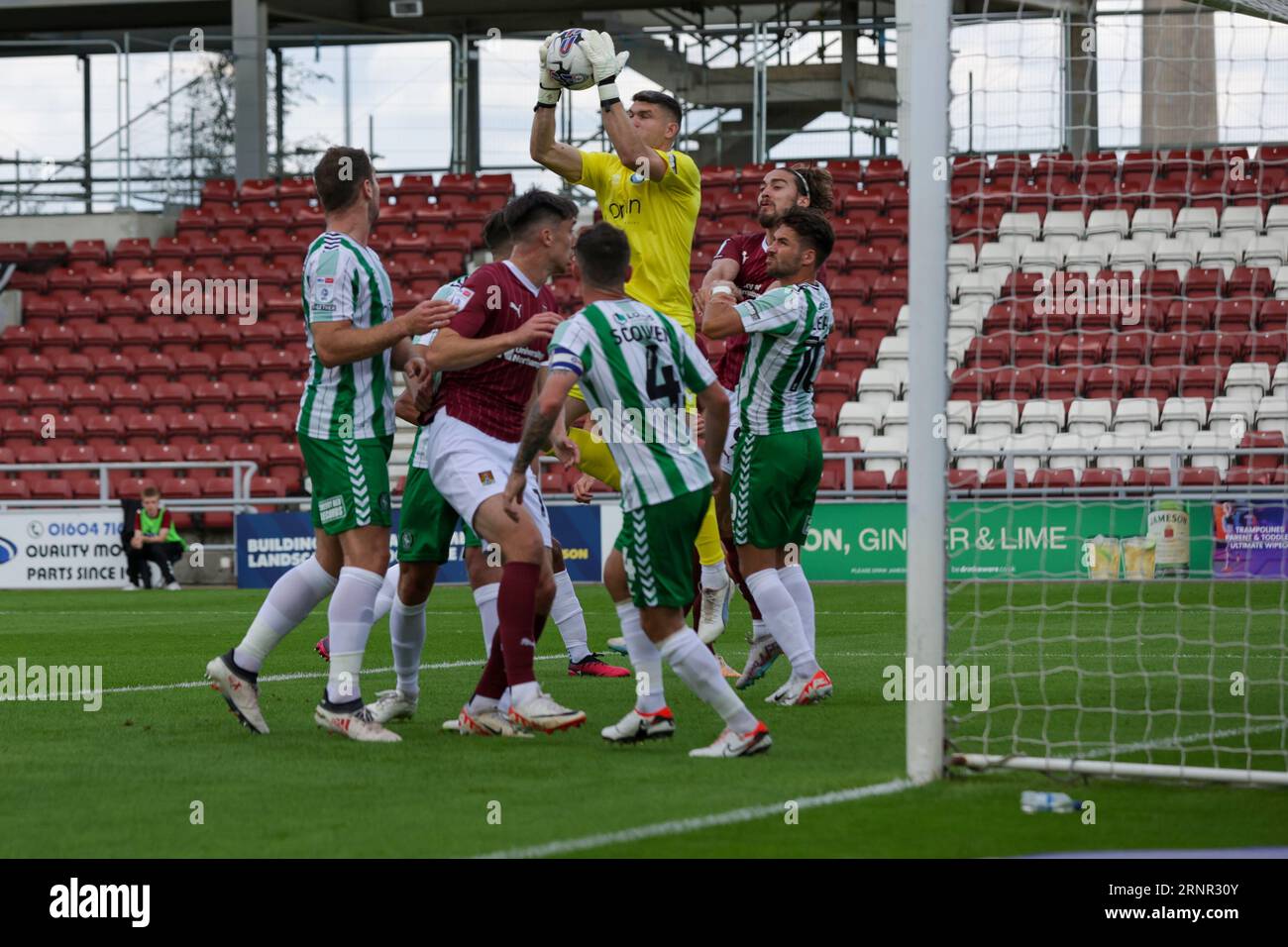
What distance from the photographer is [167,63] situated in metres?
26.3

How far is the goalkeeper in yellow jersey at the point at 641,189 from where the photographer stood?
295 inches

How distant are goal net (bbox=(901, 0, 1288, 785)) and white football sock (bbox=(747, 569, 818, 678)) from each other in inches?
27.7

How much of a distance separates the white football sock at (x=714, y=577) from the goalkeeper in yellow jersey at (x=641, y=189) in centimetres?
101

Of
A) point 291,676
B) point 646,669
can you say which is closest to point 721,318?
point 646,669

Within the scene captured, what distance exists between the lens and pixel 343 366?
669cm

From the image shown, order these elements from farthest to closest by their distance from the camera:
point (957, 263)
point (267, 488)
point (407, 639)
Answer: point (267, 488) → point (407, 639) → point (957, 263)

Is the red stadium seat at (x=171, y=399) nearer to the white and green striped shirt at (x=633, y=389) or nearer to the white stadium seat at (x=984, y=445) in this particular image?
the white stadium seat at (x=984, y=445)

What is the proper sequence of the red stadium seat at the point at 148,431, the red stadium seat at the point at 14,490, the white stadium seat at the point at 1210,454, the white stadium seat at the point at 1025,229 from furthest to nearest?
the red stadium seat at the point at 148,431
the red stadium seat at the point at 14,490
the white stadium seat at the point at 1025,229
the white stadium seat at the point at 1210,454

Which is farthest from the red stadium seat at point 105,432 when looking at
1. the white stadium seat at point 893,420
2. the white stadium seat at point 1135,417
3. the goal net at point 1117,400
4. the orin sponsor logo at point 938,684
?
the orin sponsor logo at point 938,684

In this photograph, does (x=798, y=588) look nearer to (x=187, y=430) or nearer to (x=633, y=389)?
(x=633, y=389)

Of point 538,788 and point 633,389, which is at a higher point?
point 633,389

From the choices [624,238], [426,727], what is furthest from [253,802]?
[624,238]

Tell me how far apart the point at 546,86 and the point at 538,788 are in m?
3.18
